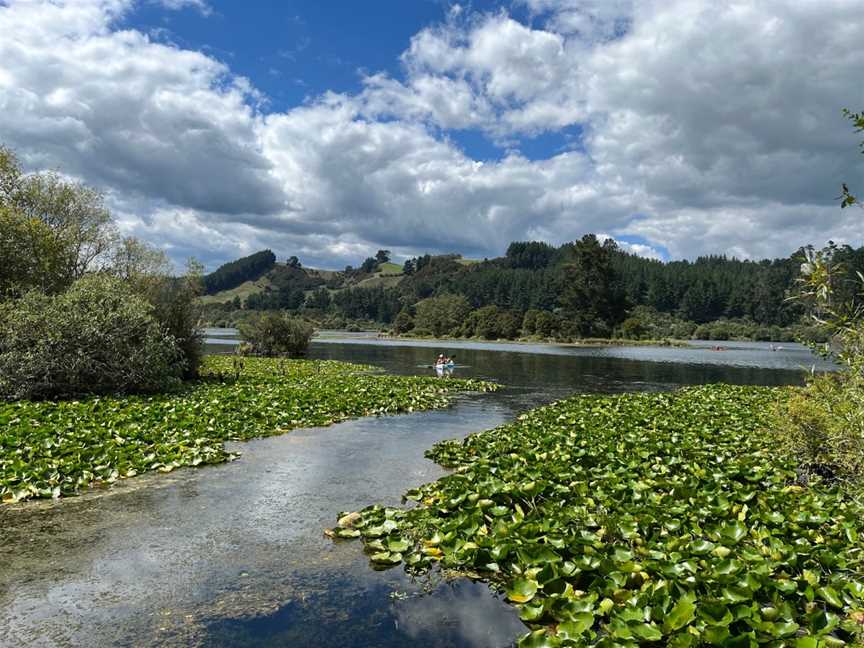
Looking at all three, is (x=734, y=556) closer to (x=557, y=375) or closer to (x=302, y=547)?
(x=302, y=547)

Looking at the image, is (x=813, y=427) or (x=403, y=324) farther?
(x=403, y=324)

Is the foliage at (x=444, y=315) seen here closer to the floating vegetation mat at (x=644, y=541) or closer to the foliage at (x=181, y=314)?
the foliage at (x=181, y=314)

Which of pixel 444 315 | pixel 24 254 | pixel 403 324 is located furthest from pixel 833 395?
pixel 403 324

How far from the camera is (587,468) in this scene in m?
11.9

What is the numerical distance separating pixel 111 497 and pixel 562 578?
27.4 feet

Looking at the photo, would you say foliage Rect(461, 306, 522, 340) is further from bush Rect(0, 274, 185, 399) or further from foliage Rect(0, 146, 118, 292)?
bush Rect(0, 274, 185, 399)

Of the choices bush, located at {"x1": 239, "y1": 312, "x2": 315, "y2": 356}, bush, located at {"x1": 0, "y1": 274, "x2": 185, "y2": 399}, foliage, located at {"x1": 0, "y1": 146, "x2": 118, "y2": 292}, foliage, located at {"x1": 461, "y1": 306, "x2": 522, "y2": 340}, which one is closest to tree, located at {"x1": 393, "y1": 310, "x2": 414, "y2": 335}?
foliage, located at {"x1": 461, "y1": 306, "x2": 522, "y2": 340}

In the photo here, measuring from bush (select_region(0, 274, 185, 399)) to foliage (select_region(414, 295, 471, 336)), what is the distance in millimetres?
118653

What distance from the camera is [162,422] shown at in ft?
55.2

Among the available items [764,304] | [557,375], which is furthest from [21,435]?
[764,304]

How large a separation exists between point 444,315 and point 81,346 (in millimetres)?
129469

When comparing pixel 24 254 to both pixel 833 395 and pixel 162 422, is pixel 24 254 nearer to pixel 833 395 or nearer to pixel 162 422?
pixel 162 422

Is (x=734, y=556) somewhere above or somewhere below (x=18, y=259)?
below

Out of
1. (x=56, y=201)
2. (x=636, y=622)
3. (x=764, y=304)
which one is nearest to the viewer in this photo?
(x=636, y=622)
